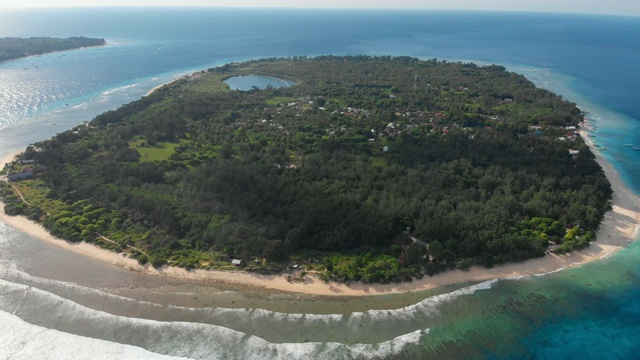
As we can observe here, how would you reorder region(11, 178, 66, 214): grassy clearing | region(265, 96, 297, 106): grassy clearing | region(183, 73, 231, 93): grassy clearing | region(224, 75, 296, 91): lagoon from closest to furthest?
region(11, 178, 66, 214): grassy clearing → region(265, 96, 297, 106): grassy clearing → region(183, 73, 231, 93): grassy clearing → region(224, 75, 296, 91): lagoon

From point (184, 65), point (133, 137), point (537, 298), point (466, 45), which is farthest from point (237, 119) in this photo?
point (466, 45)

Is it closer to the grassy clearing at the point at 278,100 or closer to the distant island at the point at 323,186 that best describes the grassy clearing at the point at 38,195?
the distant island at the point at 323,186

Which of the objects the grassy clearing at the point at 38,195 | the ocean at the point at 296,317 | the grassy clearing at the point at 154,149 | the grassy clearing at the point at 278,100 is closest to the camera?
the ocean at the point at 296,317

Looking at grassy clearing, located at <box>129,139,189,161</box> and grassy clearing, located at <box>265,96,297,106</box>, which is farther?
grassy clearing, located at <box>265,96,297,106</box>

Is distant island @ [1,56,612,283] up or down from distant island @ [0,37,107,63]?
down

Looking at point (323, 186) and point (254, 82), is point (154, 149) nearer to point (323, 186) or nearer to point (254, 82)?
point (323, 186)

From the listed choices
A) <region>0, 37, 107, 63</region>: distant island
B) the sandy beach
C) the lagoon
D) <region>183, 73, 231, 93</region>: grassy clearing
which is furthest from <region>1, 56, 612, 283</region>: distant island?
<region>0, 37, 107, 63</region>: distant island

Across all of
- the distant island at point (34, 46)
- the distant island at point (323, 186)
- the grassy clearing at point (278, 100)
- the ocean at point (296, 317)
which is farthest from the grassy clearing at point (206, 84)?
the distant island at point (34, 46)

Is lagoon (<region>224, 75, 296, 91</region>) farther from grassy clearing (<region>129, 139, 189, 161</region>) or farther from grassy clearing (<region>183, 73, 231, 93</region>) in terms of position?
grassy clearing (<region>129, 139, 189, 161</region>)
